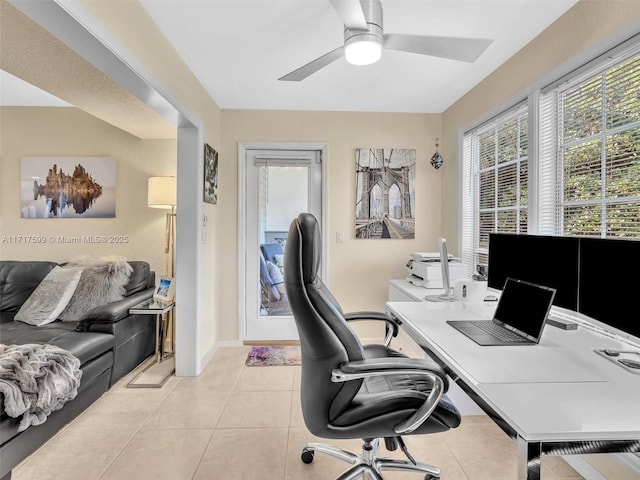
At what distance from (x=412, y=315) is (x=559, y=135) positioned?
1420mm

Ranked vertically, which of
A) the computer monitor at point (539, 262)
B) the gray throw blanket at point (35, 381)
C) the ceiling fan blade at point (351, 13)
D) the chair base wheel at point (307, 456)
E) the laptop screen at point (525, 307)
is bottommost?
the chair base wheel at point (307, 456)

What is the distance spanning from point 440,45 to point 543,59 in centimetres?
89

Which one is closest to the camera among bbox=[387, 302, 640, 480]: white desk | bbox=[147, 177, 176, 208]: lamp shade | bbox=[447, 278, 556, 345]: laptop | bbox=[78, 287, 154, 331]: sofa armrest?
bbox=[387, 302, 640, 480]: white desk

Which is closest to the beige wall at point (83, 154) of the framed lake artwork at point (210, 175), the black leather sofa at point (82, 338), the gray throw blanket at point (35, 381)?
the black leather sofa at point (82, 338)

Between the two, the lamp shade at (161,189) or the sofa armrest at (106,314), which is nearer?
the sofa armrest at (106,314)

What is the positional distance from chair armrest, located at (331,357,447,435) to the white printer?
1713 millimetres

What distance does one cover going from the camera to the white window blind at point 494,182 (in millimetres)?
2494

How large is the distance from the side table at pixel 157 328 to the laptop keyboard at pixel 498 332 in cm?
237

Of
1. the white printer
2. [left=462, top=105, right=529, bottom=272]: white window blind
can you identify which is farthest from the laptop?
the white printer

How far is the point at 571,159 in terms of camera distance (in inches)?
80.3

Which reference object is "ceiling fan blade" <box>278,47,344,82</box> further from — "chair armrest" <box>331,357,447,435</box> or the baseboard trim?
the baseboard trim

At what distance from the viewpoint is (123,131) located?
11.9ft

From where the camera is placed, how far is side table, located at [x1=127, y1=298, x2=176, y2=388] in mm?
2799

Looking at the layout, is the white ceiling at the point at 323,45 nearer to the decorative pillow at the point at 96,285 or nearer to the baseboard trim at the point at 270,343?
the decorative pillow at the point at 96,285
